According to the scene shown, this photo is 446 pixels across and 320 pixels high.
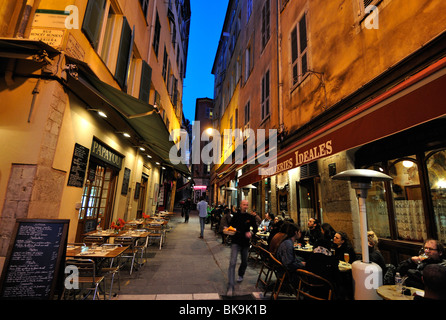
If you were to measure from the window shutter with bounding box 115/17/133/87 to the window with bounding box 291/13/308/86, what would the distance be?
5.84m

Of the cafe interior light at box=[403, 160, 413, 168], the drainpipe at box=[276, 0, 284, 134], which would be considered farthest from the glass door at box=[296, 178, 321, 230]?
the cafe interior light at box=[403, 160, 413, 168]

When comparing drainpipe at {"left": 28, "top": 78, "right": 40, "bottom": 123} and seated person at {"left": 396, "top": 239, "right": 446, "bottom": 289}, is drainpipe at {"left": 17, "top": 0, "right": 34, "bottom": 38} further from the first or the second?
seated person at {"left": 396, "top": 239, "right": 446, "bottom": 289}

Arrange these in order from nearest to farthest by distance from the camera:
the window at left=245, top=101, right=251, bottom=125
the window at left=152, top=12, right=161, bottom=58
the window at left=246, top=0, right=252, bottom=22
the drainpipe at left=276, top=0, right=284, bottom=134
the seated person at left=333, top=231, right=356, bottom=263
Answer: the seated person at left=333, top=231, right=356, bottom=263
the drainpipe at left=276, top=0, right=284, bottom=134
the window at left=152, top=12, right=161, bottom=58
the window at left=245, top=101, right=251, bottom=125
the window at left=246, top=0, right=252, bottom=22

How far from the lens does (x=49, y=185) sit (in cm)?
399

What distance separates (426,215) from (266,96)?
7.72 m

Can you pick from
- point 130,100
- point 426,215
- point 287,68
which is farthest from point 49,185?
point 287,68

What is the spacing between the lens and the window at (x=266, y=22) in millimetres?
10244

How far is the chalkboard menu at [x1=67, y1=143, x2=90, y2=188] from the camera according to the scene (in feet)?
15.4

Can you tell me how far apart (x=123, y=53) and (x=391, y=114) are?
7510 millimetres

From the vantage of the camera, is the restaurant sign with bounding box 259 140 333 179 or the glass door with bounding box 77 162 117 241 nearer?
the restaurant sign with bounding box 259 140 333 179

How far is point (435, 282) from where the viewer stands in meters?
1.90

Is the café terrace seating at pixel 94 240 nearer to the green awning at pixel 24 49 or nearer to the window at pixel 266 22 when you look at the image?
the green awning at pixel 24 49

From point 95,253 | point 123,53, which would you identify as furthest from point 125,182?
point 95,253
